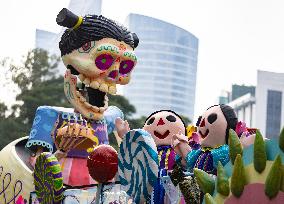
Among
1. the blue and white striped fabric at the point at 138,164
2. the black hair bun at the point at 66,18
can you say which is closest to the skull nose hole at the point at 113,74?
the black hair bun at the point at 66,18

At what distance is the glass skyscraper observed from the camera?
67188mm

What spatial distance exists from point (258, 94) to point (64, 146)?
49.6 metres

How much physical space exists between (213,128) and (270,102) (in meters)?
50.8

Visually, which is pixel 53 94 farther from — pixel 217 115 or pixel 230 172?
pixel 230 172

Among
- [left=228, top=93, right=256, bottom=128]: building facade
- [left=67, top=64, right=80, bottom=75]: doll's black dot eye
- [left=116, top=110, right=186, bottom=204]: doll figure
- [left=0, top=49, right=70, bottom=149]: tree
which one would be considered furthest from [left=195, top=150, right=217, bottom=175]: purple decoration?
[left=228, top=93, right=256, bottom=128]: building facade

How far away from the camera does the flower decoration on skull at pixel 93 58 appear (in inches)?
222

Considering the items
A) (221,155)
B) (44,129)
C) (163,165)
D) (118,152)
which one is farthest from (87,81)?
(221,155)

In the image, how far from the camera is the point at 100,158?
12.7 ft

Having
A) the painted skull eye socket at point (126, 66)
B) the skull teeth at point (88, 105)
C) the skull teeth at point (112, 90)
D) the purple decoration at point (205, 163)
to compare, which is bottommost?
the purple decoration at point (205, 163)

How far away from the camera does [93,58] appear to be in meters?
5.64

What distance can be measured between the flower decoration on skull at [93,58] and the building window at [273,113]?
49.3 m

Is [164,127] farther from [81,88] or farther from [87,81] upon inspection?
[81,88]

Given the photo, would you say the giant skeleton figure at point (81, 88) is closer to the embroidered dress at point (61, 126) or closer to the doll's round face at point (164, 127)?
the embroidered dress at point (61, 126)

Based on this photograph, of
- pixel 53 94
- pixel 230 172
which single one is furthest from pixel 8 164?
pixel 53 94
